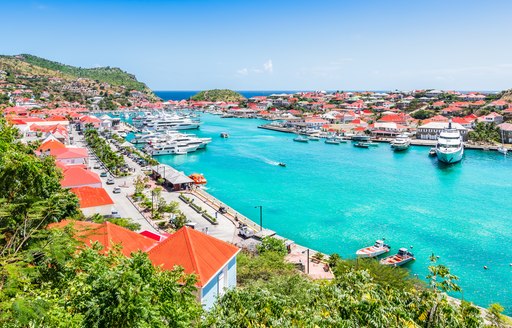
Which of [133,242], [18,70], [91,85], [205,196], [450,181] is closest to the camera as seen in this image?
[133,242]

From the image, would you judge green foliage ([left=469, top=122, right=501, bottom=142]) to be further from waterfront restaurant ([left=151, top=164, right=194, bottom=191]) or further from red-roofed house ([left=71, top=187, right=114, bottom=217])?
red-roofed house ([left=71, top=187, right=114, bottom=217])

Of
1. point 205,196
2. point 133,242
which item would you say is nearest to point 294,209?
point 205,196

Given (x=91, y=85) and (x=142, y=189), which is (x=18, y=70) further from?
(x=142, y=189)

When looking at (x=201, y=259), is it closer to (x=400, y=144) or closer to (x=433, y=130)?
(x=400, y=144)

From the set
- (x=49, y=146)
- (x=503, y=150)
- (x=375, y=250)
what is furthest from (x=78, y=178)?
(x=503, y=150)

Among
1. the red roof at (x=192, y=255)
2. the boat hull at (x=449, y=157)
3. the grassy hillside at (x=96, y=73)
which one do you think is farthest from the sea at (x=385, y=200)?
the grassy hillside at (x=96, y=73)

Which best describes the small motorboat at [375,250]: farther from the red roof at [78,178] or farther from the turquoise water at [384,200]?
the red roof at [78,178]

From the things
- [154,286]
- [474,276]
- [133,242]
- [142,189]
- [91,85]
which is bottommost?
[474,276]
